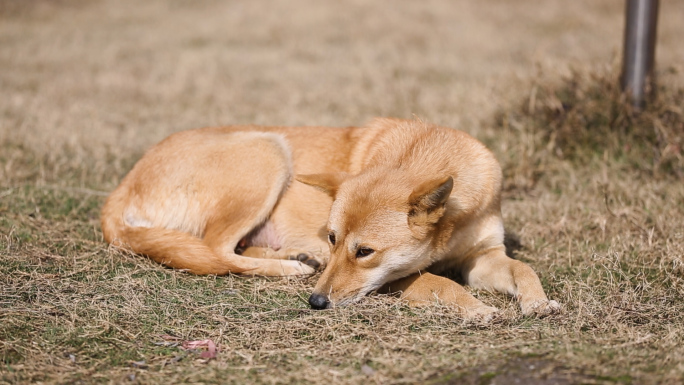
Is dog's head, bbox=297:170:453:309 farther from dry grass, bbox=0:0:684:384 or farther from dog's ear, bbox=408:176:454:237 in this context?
dry grass, bbox=0:0:684:384

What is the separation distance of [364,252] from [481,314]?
73cm

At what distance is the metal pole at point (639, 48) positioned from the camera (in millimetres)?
5918

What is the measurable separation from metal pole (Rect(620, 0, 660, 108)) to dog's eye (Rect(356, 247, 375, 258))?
3.79m

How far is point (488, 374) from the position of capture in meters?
2.71

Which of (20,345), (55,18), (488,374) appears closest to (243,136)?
(20,345)

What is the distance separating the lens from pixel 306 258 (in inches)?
175

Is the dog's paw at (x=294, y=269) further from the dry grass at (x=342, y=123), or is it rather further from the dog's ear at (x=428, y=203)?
the dog's ear at (x=428, y=203)

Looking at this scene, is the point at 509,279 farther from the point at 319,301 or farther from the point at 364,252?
the point at 319,301

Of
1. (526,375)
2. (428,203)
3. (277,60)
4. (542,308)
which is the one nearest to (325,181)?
(428,203)

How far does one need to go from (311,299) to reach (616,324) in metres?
1.62

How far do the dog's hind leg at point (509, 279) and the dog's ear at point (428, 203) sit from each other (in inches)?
25.9

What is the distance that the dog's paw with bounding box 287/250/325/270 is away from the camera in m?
4.34

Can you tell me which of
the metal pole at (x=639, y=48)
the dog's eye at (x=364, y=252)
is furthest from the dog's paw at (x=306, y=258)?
the metal pole at (x=639, y=48)

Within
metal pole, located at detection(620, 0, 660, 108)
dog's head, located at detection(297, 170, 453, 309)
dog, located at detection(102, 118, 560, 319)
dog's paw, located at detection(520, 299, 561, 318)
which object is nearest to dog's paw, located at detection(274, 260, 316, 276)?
dog, located at detection(102, 118, 560, 319)
